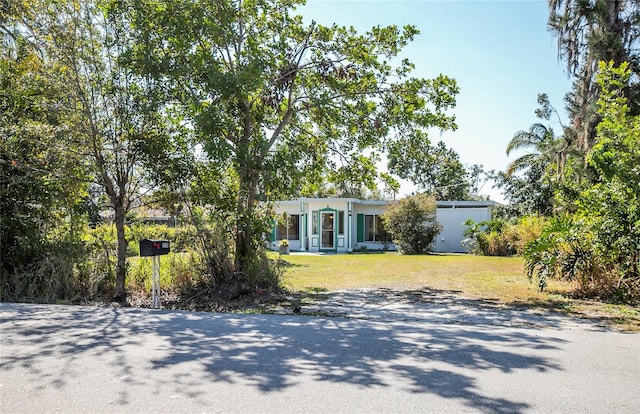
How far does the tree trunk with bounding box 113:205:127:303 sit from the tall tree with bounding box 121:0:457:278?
1.97m

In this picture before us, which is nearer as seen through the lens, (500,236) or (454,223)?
(500,236)

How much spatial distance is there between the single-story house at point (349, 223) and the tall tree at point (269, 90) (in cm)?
1375

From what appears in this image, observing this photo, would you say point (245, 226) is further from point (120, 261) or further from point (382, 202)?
point (382, 202)

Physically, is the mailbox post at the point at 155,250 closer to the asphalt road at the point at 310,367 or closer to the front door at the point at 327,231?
the asphalt road at the point at 310,367

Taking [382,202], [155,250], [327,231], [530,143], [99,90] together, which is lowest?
[155,250]

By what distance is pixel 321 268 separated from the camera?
15.6 meters

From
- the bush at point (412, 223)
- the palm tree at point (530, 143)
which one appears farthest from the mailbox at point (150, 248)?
the palm tree at point (530, 143)

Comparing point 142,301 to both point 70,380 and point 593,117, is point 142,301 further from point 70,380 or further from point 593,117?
point 593,117

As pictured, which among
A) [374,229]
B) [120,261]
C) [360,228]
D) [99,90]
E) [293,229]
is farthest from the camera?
[374,229]

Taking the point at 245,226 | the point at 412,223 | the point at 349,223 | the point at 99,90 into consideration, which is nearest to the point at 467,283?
the point at 245,226

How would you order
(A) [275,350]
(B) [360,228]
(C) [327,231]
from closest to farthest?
1. (A) [275,350]
2. (C) [327,231]
3. (B) [360,228]

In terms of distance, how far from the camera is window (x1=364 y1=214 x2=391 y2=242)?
27.0m

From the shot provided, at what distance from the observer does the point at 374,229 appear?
2716 centimetres

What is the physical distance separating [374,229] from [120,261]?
62.4 ft
